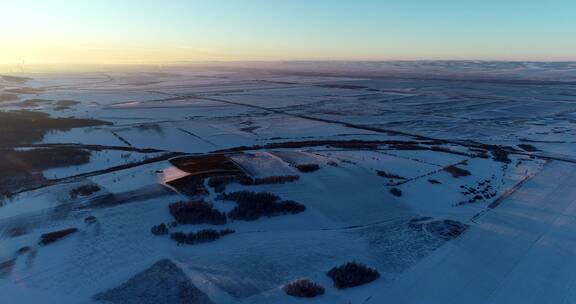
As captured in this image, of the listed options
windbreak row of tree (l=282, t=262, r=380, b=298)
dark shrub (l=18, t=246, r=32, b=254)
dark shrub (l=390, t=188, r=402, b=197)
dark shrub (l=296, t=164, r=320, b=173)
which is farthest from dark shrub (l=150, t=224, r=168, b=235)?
dark shrub (l=390, t=188, r=402, b=197)

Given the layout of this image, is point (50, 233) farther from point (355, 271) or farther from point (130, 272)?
point (355, 271)

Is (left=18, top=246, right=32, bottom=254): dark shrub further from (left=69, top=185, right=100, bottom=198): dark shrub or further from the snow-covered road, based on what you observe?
the snow-covered road

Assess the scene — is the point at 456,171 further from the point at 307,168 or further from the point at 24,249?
the point at 24,249

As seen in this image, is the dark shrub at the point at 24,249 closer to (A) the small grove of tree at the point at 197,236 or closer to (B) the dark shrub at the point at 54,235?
(B) the dark shrub at the point at 54,235

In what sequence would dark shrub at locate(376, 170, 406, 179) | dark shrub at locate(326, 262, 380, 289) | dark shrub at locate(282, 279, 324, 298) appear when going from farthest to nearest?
1. dark shrub at locate(376, 170, 406, 179)
2. dark shrub at locate(326, 262, 380, 289)
3. dark shrub at locate(282, 279, 324, 298)

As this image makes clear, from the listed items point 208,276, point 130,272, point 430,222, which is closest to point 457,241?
point 430,222
